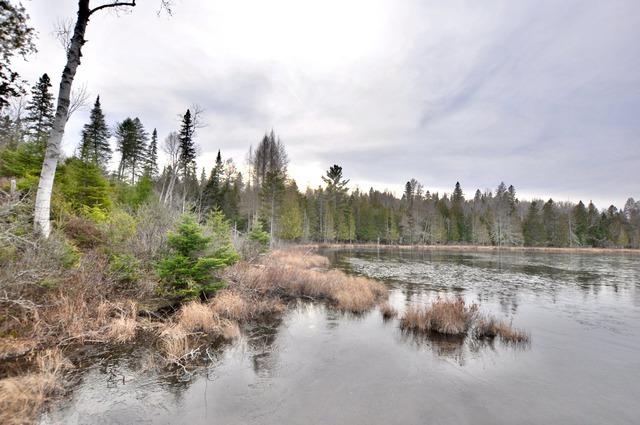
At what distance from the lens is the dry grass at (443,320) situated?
10.2 m

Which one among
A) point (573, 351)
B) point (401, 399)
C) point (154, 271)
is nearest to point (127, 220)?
point (154, 271)

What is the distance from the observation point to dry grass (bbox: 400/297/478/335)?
1020 cm

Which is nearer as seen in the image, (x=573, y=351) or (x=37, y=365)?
(x=37, y=365)

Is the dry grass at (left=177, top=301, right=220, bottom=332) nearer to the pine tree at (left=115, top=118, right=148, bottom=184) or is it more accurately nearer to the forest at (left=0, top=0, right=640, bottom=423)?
the forest at (left=0, top=0, right=640, bottom=423)

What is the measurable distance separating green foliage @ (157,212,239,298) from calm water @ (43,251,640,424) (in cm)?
260

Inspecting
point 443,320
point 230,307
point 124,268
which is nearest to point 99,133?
point 124,268

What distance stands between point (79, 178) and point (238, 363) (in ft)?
48.2

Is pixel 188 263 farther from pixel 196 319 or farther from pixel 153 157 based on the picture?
pixel 153 157

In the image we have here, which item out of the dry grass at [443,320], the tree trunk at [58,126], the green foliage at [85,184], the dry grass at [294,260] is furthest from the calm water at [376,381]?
the green foliage at [85,184]

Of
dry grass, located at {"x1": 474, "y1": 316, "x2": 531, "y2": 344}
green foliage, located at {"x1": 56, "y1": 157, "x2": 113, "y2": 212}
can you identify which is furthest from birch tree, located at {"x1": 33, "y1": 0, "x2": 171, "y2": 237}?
dry grass, located at {"x1": 474, "y1": 316, "x2": 531, "y2": 344}

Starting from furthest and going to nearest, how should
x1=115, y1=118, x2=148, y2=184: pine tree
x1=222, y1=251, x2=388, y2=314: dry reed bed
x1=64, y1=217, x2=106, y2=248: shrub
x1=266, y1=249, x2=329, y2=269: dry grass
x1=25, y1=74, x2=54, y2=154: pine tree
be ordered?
x1=115, y1=118, x2=148, y2=184: pine tree → x1=25, y1=74, x2=54, y2=154: pine tree → x1=266, y1=249, x2=329, y2=269: dry grass → x1=222, y1=251, x2=388, y2=314: dry reed bed → x1=64, y1=217, x2=106, y2=248: shrub

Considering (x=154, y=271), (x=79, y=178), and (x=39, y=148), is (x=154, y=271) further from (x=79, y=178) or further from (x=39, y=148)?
(x=39, y=148)

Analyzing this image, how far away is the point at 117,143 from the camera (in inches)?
1681

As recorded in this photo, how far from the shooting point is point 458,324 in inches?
403
